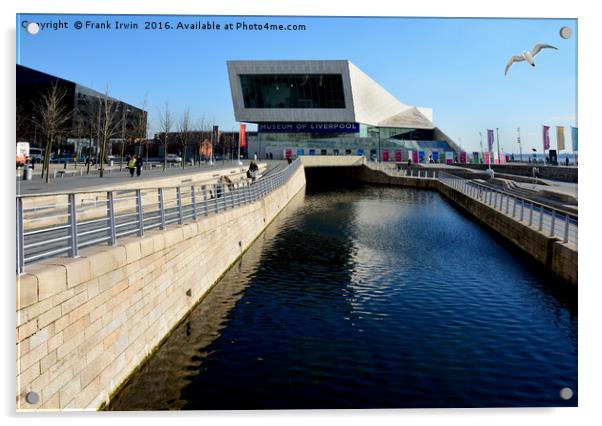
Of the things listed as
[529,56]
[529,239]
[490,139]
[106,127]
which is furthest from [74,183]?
[490,139]

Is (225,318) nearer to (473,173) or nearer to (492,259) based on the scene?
(492,259)

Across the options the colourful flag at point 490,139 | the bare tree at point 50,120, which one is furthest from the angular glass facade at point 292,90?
the bare tree at point 50,120

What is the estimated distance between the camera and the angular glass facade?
89.1 metres

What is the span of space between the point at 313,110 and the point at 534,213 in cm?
→ 6931

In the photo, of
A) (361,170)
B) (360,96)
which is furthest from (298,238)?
(360,96)

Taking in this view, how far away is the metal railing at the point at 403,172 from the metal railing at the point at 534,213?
21443 millimetres

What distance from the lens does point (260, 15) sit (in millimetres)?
9078

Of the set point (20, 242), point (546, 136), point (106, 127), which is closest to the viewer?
point (20, 242)

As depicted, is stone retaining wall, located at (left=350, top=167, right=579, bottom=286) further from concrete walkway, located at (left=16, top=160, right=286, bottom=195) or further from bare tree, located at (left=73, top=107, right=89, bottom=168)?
bare tree, located at (left=73, top=107, right=89, bottom=168)

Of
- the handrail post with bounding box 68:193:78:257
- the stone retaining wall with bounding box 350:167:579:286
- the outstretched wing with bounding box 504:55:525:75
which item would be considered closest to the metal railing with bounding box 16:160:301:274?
the handrail post with bounding box 68:193:78:257

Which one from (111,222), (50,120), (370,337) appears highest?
(50,120)

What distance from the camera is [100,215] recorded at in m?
17.6

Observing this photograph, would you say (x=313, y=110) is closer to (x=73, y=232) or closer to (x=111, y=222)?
(x=111, y=222)

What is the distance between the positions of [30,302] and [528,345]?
33.0ft
